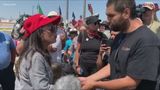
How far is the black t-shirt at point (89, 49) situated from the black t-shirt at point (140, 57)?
168 inches

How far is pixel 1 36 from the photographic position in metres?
6.19

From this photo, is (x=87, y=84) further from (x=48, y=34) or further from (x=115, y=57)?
(x=48, y=34)

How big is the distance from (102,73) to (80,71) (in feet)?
13.0

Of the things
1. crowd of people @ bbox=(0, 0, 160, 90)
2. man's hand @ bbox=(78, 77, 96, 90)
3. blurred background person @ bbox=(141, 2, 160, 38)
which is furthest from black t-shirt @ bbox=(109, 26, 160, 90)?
blurred background person @ bbox=(141, 2, 160, 38)

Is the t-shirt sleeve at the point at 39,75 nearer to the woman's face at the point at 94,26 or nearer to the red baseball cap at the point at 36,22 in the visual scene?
the red baseball cap at the point at 36,22

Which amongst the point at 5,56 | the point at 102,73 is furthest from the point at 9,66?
the point at 102,73

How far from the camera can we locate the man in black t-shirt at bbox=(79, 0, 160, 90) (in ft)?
10.6

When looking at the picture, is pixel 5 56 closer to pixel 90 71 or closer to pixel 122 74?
pixel 90 71

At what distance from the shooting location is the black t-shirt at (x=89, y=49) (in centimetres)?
775

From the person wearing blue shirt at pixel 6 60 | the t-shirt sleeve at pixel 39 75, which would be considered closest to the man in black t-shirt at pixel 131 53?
the t-shirt sleeve at pixel 39 75

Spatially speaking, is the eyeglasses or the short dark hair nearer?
the short dark hair

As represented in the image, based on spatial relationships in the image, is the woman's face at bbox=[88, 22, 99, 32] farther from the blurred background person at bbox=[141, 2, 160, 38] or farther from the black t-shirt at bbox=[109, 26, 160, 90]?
the black t-shirt at bbox=[109, 26, 160, 90]

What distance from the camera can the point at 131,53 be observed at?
10.9 feet

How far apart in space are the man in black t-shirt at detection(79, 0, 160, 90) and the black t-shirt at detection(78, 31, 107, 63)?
428cm
